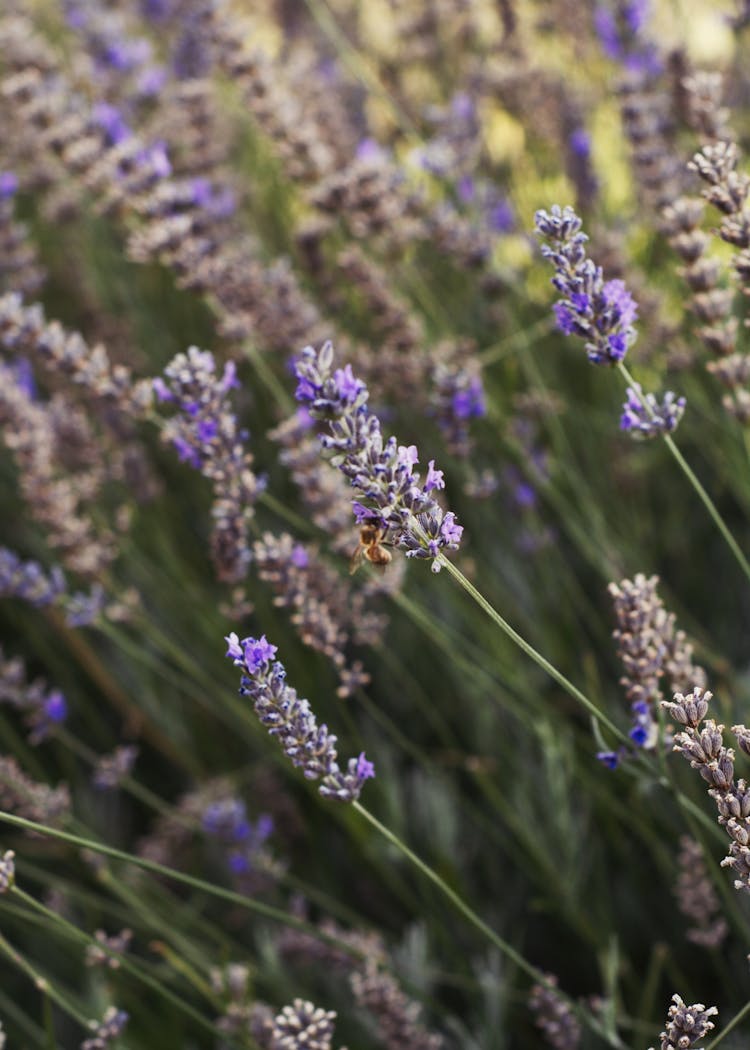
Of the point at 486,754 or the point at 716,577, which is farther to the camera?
the point at 716,577

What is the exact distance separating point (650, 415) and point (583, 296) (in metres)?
0.15

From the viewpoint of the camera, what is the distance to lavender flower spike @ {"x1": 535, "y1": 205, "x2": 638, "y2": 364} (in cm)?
103

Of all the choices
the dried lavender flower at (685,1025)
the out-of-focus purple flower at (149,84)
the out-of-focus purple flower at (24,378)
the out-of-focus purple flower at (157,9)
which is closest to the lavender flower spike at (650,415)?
the dried lavender flower at (685,1025)

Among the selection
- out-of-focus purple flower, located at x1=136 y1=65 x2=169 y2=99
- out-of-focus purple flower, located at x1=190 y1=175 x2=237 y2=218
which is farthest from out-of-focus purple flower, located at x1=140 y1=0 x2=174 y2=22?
out-of-focus purple flower, located at x1=190 y1=175 x2=237 y2=218

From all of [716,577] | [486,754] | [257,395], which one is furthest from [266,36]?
[486,754]

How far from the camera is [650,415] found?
3.69 feet

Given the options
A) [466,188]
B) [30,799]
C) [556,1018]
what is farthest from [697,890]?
[466,188]

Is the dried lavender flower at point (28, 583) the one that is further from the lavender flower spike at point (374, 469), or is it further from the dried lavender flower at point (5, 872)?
the lavender flower spike at point (374, 469)

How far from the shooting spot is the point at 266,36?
15.5ft

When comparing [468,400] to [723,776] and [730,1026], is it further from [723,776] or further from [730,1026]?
[730,1026]

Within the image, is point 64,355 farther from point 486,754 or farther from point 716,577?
point 716,577

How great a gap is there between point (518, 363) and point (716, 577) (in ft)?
1.90

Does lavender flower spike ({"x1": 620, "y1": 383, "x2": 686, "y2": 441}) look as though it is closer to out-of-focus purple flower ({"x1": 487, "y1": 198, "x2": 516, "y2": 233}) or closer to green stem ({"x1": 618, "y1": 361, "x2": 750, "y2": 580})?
green stem ({"x1": 618, "y1": 361, "x2": 750, "y2": 580})

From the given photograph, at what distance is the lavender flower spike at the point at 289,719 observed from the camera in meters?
0.96
